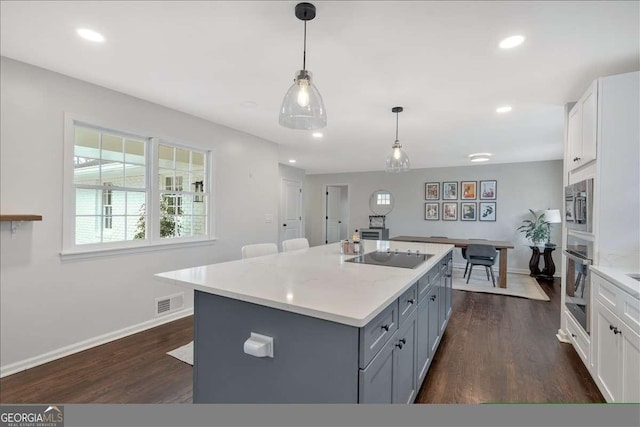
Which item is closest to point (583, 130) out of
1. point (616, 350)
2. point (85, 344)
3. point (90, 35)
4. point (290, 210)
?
point (616, 350)

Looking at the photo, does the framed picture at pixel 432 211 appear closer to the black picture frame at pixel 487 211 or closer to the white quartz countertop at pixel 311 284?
the black picture frame at pixel 487 211

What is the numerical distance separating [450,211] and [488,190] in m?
0.90

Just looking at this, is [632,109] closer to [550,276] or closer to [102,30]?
[102,30]

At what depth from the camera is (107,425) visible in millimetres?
595

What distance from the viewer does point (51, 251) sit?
2.44m

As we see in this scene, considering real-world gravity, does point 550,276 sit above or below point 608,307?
below

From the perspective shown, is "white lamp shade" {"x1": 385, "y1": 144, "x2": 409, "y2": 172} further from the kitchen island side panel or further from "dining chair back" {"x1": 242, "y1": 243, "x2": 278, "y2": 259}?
the kitchen island side panel

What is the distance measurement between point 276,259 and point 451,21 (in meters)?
1.92

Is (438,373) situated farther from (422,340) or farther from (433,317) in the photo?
(422,340)

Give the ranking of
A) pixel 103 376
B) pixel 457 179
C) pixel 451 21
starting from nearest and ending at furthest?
pixel 451 21
pixel 103 376
pixel 457 179

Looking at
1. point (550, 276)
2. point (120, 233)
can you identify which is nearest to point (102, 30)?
point (120, 233)

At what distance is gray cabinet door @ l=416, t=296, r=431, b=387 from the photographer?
1.93 meters

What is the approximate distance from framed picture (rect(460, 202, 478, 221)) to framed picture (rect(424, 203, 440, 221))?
1.70 feet

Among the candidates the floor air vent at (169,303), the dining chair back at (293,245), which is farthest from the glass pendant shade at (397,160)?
the floor air vent at (169,303)
